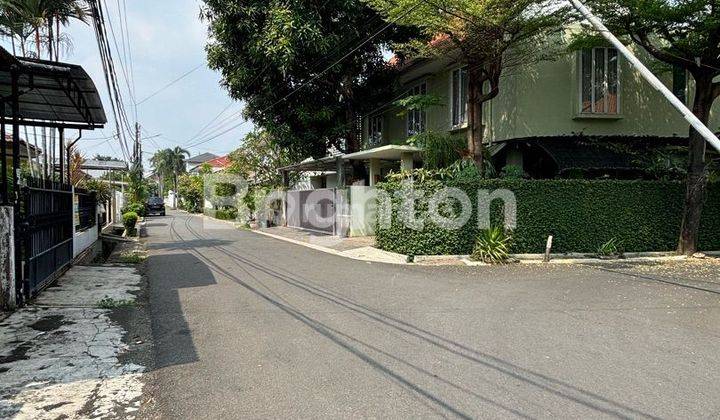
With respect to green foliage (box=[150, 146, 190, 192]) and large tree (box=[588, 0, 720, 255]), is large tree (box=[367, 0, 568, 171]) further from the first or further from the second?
green foliage (box=[150, 146, 190, 192])

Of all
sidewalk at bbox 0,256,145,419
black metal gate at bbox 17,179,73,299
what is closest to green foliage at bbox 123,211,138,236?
black metal gate at bbox 17,179,73,299

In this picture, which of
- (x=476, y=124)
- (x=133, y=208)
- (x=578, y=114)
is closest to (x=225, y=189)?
(x=133, y=208)

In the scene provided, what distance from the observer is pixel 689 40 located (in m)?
12.4

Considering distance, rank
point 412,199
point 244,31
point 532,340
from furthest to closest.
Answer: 1. point 244,31
2. point 412,199
3. point 532,340

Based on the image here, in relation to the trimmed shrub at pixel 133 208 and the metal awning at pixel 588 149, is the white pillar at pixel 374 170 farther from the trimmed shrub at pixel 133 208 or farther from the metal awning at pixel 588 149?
the trimmed shrub at pixel 133 208

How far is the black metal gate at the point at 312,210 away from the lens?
19625 millimetres

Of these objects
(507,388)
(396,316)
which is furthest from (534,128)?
(507,388)

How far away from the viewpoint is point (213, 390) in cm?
418

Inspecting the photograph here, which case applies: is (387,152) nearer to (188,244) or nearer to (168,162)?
(188,244)

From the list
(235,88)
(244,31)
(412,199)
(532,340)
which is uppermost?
(244,31)

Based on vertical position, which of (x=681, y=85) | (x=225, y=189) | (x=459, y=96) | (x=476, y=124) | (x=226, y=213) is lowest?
(x=226, y=213)

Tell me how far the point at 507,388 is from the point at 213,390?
2563 millimetres

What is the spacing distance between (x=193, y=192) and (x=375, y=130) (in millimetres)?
33172

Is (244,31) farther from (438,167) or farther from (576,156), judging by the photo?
(576,156)
